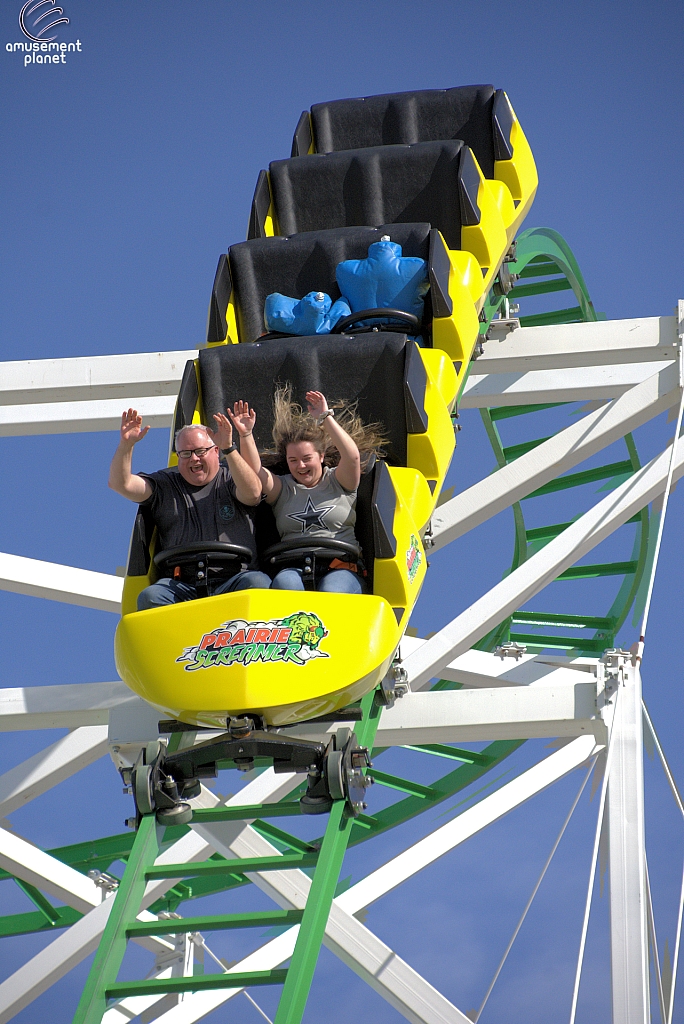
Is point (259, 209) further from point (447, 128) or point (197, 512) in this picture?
point (197, 512)

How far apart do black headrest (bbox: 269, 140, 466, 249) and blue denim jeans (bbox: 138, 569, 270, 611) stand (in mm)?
2781

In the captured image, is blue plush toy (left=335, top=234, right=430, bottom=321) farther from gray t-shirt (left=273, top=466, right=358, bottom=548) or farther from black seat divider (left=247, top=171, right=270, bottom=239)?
gray t-shirt (left=273, top=466, right=358, bottom=548)

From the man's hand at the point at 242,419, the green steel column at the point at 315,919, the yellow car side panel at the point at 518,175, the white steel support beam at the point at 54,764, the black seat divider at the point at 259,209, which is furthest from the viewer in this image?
the yellow car side panel at the point at 518,175

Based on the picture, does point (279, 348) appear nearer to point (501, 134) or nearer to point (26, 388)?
point (26, 388)

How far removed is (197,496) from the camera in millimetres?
4578

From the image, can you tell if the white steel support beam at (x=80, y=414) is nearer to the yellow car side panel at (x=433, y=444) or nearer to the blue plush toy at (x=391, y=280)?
the blue plush toy at (x=391, y=280)

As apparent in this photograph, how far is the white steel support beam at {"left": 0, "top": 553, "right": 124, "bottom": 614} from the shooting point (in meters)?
5.82

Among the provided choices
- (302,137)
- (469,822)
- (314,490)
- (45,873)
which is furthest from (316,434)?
(302,137)

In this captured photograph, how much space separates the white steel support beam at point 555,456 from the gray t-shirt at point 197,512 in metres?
1.59

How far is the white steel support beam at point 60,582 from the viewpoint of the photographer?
5.82m

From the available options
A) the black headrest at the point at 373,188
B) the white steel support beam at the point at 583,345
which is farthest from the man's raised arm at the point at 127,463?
the black headrest at the point at 373,188

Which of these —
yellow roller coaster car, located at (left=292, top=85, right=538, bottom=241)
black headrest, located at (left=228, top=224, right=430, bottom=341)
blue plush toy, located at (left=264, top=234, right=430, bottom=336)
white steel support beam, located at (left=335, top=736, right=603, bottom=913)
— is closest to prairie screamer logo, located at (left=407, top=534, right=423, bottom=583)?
white steel support beam, located at (left=335, top=736, right=603, bottom=913)

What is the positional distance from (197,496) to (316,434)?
1.42 ft

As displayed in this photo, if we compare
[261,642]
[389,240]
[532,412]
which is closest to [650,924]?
[261,642]
